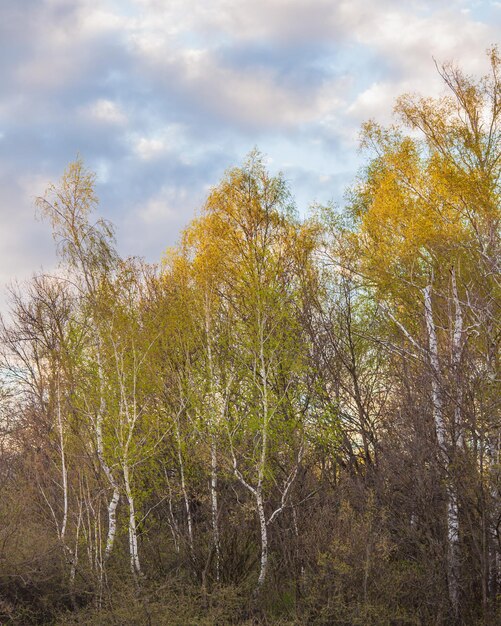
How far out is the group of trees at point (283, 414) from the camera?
10891 millimetres

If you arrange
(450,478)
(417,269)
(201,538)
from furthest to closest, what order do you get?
1. (417,269)
2. (201,538)
3. (450,478)

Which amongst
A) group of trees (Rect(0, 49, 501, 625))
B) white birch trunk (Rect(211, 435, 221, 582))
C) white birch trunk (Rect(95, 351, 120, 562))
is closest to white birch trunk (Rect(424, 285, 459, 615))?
group of trees (Rect(0, 49, 501, 625))

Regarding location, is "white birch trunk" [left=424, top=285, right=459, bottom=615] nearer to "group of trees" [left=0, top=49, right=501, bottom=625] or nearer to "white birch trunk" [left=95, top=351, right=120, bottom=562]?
"group of trees" [left=0, top=49, right=501, bottom=625]

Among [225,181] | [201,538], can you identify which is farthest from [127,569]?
[225,181]

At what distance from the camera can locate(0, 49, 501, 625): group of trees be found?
10891 millimetres

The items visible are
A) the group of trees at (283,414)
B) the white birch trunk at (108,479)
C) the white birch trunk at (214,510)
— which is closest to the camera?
the group of trees at (283,414)

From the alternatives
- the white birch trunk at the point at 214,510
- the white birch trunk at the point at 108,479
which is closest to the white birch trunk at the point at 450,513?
the white birch trunk at the point at 214,510

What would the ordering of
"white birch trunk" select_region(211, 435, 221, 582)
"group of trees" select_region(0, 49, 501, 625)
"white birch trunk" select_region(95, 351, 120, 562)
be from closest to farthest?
"group of trees" select_region(0, 49, 501, 625) → "white birch trunk" select_region(211, 435, 221, 582) → "white birch trunk" select_region(95, 351, 120, 562)

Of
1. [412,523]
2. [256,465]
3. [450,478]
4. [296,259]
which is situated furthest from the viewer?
[296,259]

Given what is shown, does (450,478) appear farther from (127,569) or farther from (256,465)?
(127,569)

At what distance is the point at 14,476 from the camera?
Answer: 19.4 m

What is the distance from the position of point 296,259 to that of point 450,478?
9.04 meters

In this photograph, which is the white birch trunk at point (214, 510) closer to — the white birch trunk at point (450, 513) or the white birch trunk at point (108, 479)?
the white birch trunk at point (108, 479)

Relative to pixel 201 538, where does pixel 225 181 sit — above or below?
above
